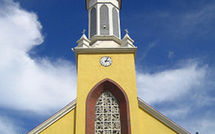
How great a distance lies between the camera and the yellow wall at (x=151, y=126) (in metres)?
13.3

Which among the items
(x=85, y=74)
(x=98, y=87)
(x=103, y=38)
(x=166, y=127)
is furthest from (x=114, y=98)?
(x=103, y=38)

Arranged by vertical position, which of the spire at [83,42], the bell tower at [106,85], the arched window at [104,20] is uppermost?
the arched window at [104,20]

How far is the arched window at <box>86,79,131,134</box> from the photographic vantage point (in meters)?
13.2

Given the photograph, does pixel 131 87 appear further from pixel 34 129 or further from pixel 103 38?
pixel 34 129

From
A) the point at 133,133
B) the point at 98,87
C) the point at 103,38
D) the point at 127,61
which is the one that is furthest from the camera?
the point at 103,38

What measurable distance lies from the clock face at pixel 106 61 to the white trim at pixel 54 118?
300 centimetres

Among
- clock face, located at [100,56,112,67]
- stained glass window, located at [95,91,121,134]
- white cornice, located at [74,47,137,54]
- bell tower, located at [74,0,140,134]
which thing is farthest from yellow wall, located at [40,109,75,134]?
white cornice, located at [74,47,137,54]

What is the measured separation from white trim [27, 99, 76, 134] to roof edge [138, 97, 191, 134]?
3.86m

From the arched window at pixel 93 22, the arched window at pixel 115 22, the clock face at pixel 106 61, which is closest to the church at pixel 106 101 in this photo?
the clock face at pixel 106 61

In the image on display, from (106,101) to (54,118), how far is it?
3.03 m

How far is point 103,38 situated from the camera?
17.1 metres

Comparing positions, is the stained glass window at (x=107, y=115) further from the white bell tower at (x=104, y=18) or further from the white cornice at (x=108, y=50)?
the white bell tower at (x=104, y=18)

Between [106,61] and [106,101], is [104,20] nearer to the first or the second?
[106,61]

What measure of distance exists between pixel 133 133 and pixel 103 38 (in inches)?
274
